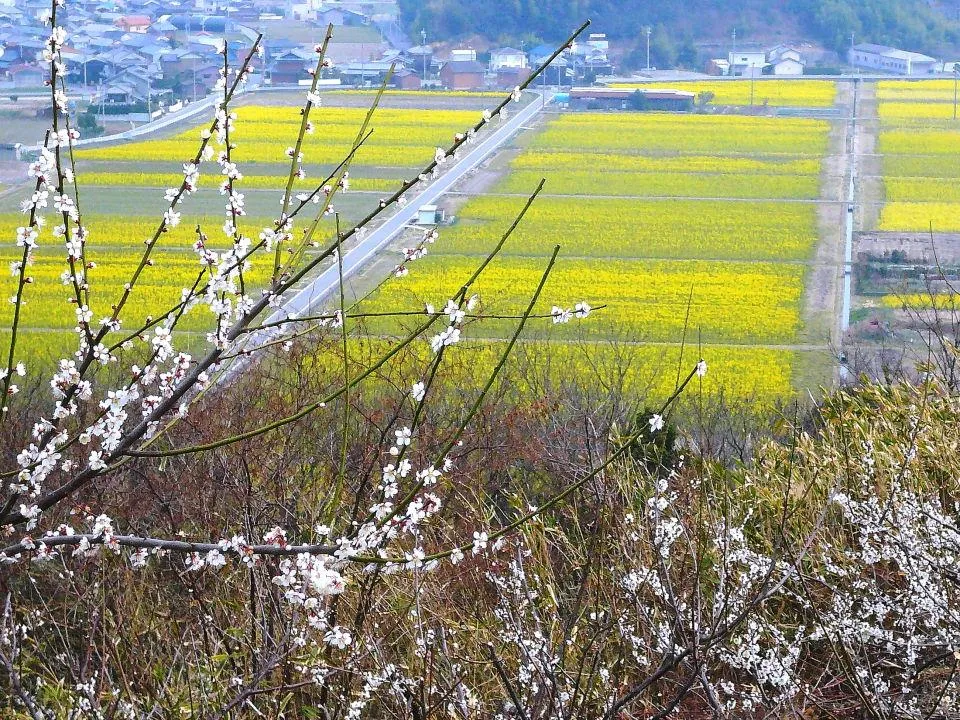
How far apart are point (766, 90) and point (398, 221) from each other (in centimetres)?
2504

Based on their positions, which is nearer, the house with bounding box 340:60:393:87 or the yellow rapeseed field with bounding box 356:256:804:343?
the yellow rapeseed field with bounding box 356:256:804:343

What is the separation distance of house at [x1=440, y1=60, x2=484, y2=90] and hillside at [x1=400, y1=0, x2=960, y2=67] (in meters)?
2.72

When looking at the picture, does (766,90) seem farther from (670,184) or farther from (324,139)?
(324,139)

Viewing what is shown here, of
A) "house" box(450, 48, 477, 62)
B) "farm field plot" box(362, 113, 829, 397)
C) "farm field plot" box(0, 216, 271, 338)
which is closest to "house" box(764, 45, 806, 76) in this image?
"house" box(450, 48, 477, 62)

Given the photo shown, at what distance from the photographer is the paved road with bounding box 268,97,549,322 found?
44.7ft

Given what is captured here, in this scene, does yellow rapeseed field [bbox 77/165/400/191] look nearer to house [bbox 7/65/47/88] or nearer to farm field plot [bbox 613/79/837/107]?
house [bbox 7/65/47/88]

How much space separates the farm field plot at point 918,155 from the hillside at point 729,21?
556 cm

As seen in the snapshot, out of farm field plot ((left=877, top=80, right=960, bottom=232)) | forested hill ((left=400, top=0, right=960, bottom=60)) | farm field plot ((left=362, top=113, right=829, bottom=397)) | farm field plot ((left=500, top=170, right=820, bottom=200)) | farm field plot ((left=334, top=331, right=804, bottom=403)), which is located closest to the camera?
farm field plot ((left=334, top=331, right=804, bottom=403))

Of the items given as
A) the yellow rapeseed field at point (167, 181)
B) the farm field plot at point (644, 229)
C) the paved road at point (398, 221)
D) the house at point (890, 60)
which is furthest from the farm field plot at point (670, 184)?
the house at point (890, 60)

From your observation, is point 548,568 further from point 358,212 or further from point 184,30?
point 184,30

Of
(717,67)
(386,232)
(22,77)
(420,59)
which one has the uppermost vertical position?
(22,77)

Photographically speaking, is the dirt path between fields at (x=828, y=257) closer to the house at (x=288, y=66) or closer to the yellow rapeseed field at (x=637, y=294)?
the yellow rapeseed field at (x=637, y=294)

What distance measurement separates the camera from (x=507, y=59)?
131 feet

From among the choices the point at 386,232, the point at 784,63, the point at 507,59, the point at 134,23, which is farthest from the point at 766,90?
the point at 386,232
